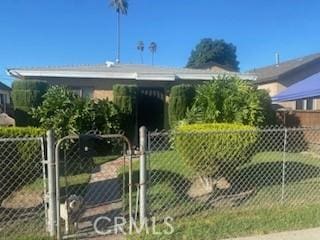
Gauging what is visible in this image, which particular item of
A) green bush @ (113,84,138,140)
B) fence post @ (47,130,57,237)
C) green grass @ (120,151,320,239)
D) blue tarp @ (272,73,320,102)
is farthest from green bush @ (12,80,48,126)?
fence post @ (47,130,57,237)

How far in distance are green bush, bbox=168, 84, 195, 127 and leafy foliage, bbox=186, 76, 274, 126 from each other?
3.44 feet

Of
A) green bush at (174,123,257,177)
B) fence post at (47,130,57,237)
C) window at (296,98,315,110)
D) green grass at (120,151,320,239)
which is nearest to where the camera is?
fence post at (47,130,57,237)

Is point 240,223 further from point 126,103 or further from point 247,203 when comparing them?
point 126,103

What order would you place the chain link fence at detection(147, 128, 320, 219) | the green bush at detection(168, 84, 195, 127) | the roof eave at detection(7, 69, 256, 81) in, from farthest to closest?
the roof eave at detection(7, 69, 256, 81) < the green bush at detection(168, 84, 195, 127) < the chain link fence at detection(147, 128, 320, 219)

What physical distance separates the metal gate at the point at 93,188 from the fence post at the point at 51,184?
52 mm

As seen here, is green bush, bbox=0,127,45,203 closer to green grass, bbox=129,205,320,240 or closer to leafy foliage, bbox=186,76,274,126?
green grass, bbox=129,205,320,240

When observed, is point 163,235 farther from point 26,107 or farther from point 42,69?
point 42,69

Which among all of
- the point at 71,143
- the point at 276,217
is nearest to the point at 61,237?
the point at 276,217

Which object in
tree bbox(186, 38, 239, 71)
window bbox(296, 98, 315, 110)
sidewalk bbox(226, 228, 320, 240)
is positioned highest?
tree bbox(186, 38, 239, 71)

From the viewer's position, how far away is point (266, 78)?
23.7 m

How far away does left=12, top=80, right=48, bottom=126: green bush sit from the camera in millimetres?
12398

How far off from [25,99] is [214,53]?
58062 millimetres

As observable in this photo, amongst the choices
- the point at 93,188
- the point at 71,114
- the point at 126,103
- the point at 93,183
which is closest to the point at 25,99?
the point at 71,114

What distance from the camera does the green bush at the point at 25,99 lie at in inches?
488
